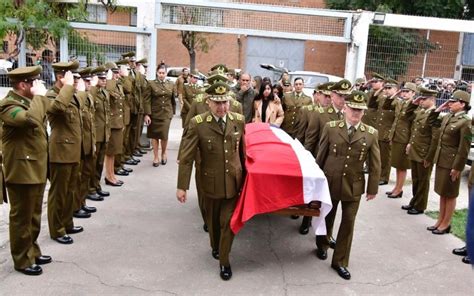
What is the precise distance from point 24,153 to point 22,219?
0.59m

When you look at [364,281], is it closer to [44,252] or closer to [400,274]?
[400,274]

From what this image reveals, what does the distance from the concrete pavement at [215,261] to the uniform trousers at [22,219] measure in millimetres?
160

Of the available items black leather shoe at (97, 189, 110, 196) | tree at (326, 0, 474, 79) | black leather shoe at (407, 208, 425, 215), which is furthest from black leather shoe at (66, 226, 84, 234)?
tree at (326, 0, 474, 79)

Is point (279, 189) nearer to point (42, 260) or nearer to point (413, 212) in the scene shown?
point (42, 260)

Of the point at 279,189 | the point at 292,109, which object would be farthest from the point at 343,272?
the point at 292,109

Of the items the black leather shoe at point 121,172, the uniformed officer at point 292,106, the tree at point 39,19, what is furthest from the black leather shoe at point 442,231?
the tree at point 39,19

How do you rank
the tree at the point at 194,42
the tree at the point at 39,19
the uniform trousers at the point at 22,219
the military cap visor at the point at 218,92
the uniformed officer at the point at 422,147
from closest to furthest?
the uniform trousers at the point at 22,219, the military cap visor at the point at 218,92, the uniformed officer at the point at 422,147, the tree at the point at 39,19, the tree at the point at 194,42

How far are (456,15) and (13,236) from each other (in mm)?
18172

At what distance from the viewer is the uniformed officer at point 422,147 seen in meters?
6.56

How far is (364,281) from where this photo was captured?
14.8 feet

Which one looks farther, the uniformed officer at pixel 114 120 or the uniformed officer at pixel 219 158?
the uniformed officer at pixel 114 120

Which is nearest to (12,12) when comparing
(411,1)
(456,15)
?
(411,1)

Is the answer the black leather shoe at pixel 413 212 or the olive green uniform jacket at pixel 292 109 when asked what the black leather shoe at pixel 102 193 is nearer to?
the olive green uniform jacket at pixel 292 109

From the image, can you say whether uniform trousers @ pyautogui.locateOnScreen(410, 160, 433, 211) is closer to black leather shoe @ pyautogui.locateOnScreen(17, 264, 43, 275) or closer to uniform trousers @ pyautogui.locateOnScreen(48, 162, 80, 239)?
uniform trousers @ pyautogui.locateOnScreen(48, 162, 80, 239)
